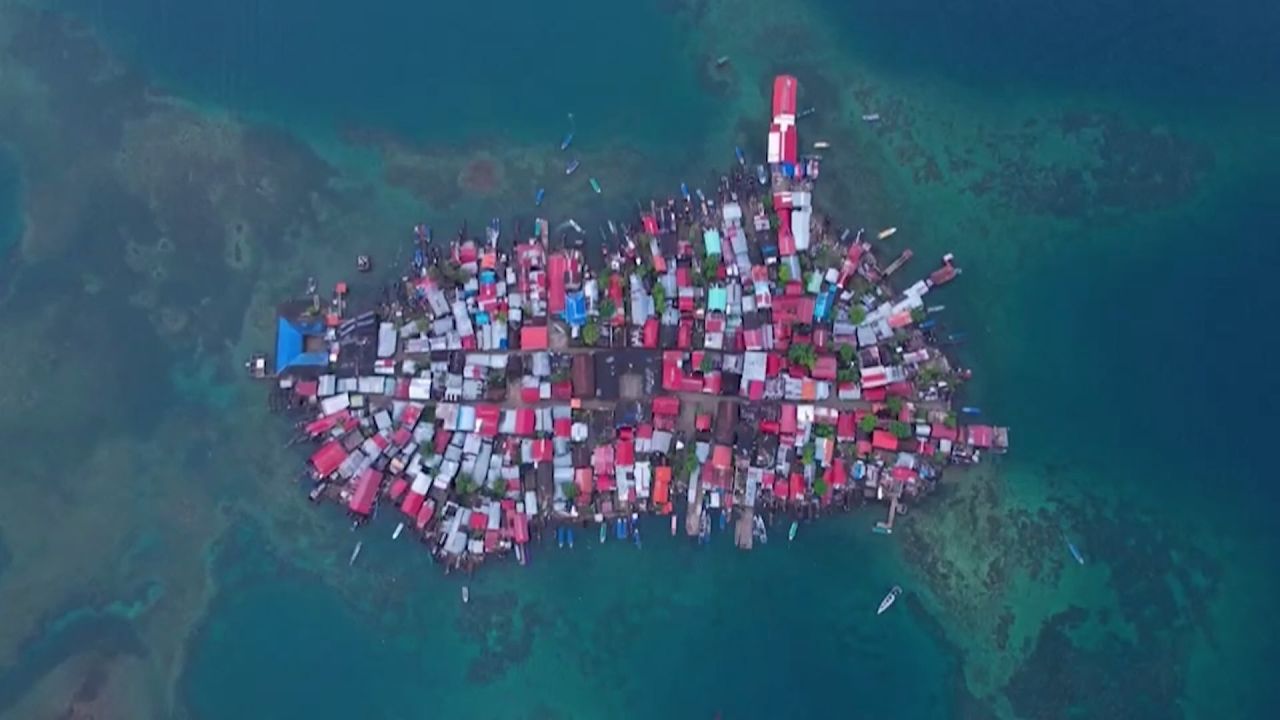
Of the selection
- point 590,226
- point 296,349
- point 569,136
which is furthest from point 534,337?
point 296,349

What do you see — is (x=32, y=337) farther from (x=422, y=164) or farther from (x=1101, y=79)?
(x=1101, y=79)

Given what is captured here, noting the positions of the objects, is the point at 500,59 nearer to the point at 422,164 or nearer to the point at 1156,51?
the point at 422,164

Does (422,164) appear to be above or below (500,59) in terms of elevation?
below

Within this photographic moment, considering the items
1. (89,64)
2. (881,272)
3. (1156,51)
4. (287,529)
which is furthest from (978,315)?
(89,64)

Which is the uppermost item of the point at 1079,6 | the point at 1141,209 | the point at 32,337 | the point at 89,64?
the point at 1079,6

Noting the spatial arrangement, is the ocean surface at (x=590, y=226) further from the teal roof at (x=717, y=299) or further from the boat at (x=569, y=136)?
the teal roof at (x=717, y=299)

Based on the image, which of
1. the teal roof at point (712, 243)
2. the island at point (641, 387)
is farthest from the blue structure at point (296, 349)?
the teal roof at point (712, 243)
